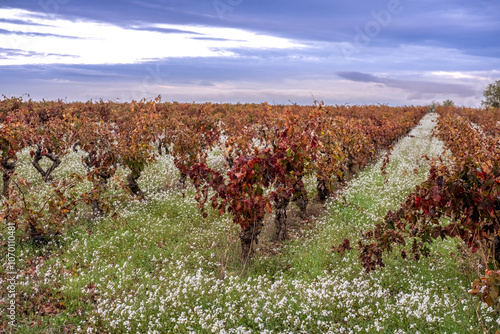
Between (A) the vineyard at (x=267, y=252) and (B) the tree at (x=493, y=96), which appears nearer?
(A) the vineyard at (x=267, y=252)

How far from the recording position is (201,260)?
7.84m

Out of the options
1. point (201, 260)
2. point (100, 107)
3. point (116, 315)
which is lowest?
point (116, 315)

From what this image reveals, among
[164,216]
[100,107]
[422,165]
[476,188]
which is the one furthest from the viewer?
[100,107]

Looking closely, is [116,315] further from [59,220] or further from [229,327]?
[59,220]

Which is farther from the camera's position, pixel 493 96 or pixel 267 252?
pixel 493 96

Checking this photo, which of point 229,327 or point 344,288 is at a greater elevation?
point 344,288

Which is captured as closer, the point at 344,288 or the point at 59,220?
the point at 344,288

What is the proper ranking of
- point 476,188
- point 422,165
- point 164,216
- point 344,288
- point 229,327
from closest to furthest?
point 476,188 → point 229,327 → point 344,288 → point 164,216 → point 422,165

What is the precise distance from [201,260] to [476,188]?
5.15m

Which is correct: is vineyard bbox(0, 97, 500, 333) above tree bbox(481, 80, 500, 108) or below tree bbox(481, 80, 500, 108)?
below

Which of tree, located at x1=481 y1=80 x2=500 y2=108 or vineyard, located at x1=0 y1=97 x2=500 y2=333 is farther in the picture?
tree, located at x1=481 y1=80 x2=500 y2=108

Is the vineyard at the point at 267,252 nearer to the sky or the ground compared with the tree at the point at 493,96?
nearer to the ground

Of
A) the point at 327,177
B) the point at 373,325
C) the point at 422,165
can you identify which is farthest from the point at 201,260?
the point at 422,165

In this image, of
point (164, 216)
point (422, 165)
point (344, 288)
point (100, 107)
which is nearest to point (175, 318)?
point (344, 288)
